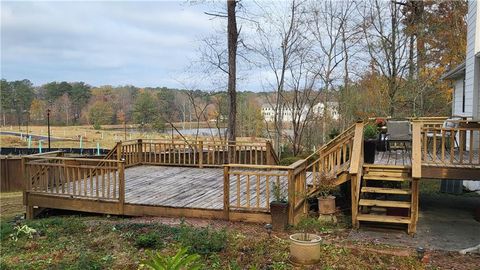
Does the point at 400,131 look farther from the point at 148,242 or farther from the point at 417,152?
the point at 148,242

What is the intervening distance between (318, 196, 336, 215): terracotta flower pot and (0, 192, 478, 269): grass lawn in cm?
24

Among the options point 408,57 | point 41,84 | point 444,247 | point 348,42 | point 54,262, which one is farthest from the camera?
point 41,84

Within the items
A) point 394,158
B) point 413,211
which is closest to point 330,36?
point 394,158

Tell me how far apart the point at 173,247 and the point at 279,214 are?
1.80m

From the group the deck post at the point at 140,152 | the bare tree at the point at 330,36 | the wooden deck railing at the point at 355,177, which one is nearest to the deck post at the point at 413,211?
the wooden deck railing at the point at 355,177

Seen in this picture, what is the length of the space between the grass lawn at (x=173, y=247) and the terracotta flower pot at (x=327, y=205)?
0.24 m

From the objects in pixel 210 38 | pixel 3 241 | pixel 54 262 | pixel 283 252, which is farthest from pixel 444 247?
pixel 210 38

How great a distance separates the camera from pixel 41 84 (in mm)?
46812

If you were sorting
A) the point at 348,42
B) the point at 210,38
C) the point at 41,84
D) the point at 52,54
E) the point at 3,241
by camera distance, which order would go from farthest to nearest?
1. the point at 41,84
2. the point at 52,54
3. the point at 348,42
4. the point at 210,38
5. the point at 3,241

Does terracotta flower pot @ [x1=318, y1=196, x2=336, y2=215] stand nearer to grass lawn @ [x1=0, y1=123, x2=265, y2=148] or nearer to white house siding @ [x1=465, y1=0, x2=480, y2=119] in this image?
white house siding @ [x1=465, y1=0, x2=480, y2=119]

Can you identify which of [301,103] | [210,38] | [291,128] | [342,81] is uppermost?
[210,38]

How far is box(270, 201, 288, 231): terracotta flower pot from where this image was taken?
5.97m

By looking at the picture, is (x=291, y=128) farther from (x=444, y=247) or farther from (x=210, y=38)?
(x=444, y=247)

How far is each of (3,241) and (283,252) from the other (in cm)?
417
